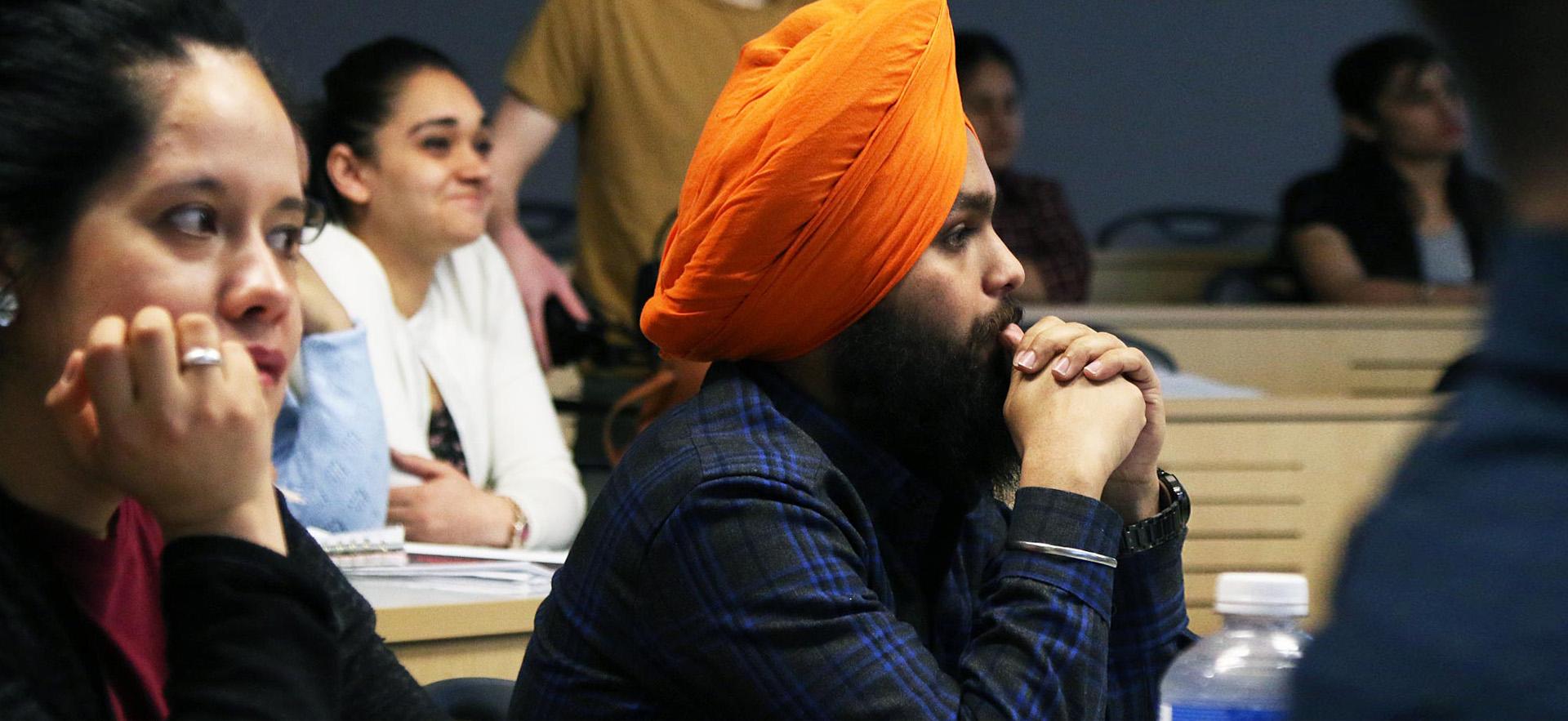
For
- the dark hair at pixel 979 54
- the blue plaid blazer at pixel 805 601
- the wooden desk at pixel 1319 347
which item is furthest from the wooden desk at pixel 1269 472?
the dark hair at pixel 979 54

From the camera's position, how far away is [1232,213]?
591 cm

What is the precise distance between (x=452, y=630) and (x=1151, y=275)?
3676mm

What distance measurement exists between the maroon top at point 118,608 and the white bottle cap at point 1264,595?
0.67m

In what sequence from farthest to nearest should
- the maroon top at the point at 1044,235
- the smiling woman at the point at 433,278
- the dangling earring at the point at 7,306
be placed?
the maroon top at the point at 1044,235
the smiling woman at the point at 433,278
the dangling earring at the point at 7,306

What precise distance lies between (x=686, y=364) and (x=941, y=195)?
117 cm

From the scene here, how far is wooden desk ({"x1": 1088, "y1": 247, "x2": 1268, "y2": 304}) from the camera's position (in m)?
4.99

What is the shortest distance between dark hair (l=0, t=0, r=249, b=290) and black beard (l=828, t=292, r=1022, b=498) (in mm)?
665

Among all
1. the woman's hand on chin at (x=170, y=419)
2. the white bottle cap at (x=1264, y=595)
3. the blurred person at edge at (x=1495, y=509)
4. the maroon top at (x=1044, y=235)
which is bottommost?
the maroon top at (x=1044, y=235)

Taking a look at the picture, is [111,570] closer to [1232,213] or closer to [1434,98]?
[1434,98]

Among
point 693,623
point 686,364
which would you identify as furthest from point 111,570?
point 686,364

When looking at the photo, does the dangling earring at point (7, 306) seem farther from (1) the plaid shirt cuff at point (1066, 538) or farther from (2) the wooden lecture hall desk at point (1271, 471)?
(2) the wooden lecture hall desk at point (1271, 471)

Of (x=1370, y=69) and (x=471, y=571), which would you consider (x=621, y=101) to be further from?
(x=1370, y=69)

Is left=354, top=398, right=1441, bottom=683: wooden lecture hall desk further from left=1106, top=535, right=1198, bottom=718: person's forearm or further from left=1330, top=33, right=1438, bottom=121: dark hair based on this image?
left=1330, top=33, right=1438, bottom=121: dark hair

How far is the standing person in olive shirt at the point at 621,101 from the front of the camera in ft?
11.6
